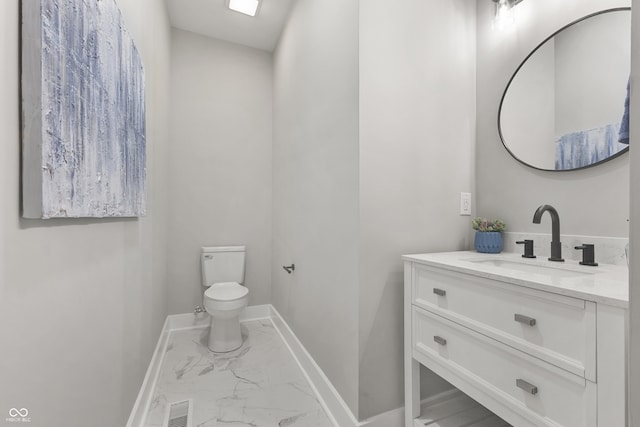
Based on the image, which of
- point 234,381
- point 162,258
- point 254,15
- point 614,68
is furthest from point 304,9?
point 234,381

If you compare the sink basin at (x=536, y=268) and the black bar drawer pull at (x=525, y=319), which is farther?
Result: the sink basin at (x=536, y=268)

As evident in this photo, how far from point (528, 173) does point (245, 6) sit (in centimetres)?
239

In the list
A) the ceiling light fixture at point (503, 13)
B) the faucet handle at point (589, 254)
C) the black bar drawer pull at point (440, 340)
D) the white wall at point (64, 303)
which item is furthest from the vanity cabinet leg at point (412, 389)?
the ceiling light fixture at point (503, 13)

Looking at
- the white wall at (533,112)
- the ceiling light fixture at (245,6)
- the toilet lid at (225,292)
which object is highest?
the ceiling light fixture at (245,6)

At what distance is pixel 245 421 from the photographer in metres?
1.44

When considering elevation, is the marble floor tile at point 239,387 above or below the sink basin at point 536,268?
below

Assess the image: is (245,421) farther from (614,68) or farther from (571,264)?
(614,68)

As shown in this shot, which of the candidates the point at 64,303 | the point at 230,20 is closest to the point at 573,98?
the point at 64,303

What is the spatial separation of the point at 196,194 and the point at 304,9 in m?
1.80

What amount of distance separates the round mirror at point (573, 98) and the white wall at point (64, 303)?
183cm

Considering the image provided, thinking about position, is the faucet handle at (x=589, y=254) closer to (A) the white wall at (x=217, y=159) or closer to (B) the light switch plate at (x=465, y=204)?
(B) the light switch plate at (x=465, y=204)

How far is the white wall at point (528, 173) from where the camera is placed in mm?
1097

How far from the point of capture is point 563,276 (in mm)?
970

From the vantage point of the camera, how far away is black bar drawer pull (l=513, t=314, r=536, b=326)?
79 cm
